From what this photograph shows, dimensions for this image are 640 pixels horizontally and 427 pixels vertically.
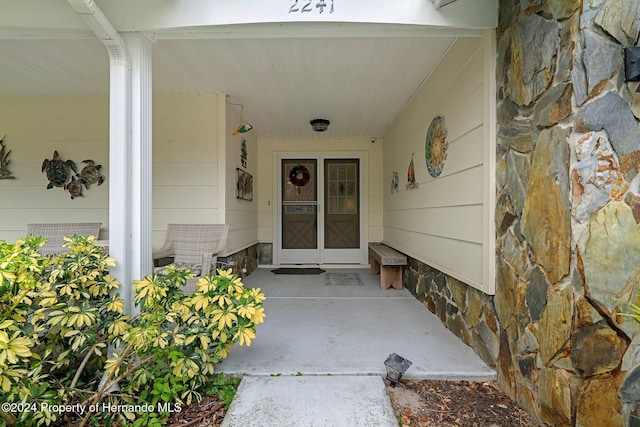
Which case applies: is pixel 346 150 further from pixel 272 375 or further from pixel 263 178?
pixel 272 375

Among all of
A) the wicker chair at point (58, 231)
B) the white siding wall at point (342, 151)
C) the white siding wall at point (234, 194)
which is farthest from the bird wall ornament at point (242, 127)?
the wicker chair at point (58, 231)

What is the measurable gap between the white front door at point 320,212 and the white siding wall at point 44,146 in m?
2.85

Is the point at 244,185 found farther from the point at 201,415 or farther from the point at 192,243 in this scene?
the point at 201,415

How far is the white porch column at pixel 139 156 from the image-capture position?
80.2 inches

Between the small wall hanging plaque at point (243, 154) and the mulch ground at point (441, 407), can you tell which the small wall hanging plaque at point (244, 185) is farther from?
the mulch ground at point (441, 407)

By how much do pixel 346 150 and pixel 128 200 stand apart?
4.25 metres

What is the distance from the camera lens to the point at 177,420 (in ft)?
5.33

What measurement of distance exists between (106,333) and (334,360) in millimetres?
1382

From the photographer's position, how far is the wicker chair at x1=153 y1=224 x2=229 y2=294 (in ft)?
11.1

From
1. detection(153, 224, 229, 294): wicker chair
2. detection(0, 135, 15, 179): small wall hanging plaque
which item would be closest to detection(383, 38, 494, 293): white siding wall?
detection(153, 224, 229, 294): wicker chair

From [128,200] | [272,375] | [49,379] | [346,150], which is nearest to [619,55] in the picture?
[272,375]

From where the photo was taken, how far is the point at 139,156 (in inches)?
80.4

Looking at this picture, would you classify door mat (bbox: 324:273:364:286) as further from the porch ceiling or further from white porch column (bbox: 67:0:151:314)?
white porch column (bbox: 67:0:151:314)

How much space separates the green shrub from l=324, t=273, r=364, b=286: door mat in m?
2.64
